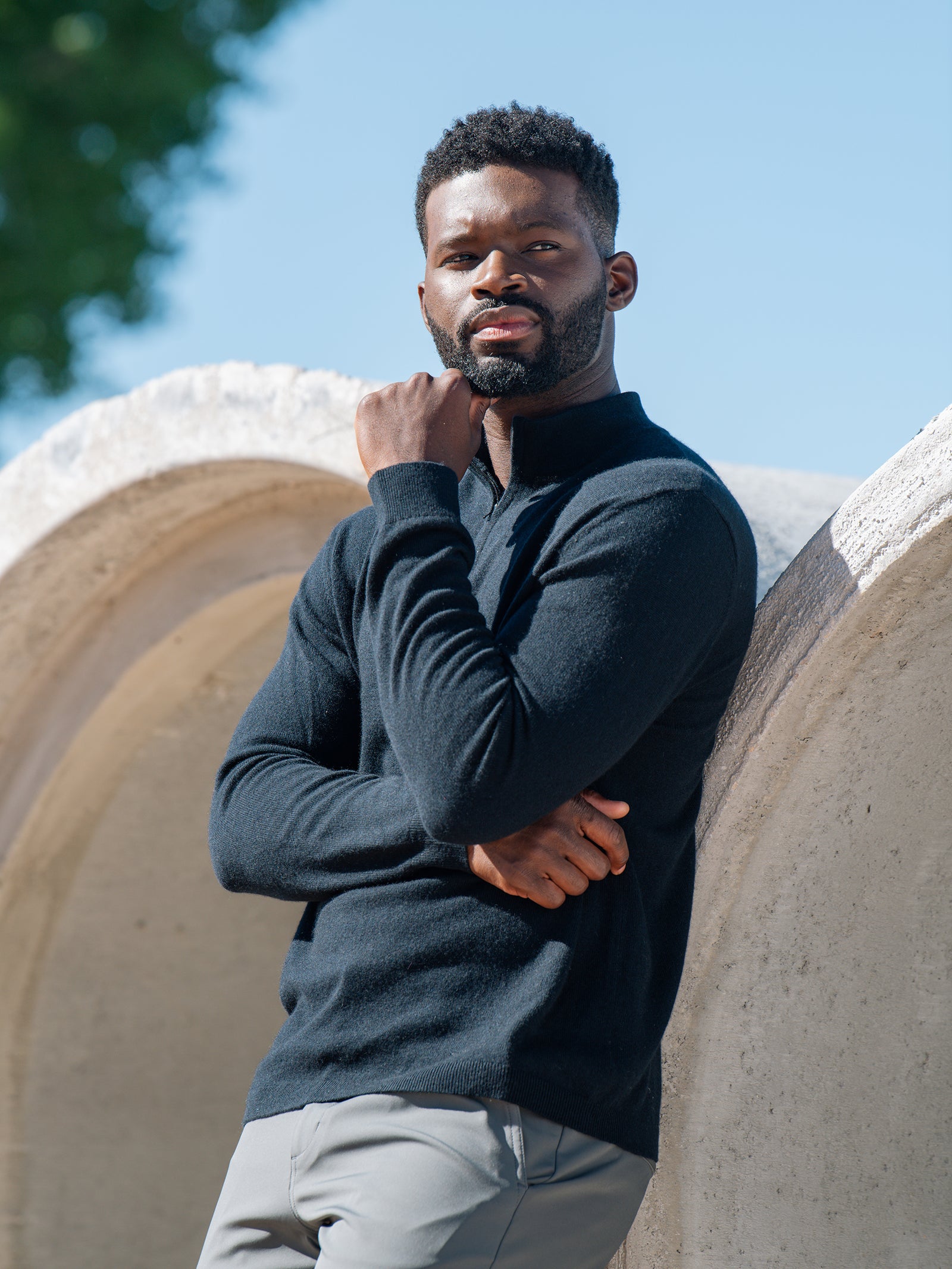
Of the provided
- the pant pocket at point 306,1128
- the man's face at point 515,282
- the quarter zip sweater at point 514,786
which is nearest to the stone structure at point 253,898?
the quarter zip sweater at point 514,786

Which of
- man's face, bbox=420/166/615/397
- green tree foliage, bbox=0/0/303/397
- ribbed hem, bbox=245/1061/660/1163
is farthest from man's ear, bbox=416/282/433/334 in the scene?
green tree foliage, bbox=0/0/303/397

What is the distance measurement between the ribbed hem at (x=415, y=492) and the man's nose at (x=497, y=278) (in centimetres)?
29

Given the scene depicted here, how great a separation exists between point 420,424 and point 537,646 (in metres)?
0.38

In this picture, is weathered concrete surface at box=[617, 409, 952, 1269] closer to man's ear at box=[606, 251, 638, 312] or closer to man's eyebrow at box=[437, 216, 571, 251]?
man's ear at box=[606, 251, 638, 312]

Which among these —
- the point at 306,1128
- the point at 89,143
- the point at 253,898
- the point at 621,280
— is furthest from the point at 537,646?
the point at 89,143

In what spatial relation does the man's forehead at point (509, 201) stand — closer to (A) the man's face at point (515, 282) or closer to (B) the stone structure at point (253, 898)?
(A) the man's face at point (515, 282)

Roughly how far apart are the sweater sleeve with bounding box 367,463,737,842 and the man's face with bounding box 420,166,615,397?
0.95 ft

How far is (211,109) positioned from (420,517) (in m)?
8.66

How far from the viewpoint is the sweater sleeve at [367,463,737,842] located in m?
1.39

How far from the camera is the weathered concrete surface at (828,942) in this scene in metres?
1.82

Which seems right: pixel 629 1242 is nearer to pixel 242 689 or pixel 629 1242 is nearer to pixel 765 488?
pixel 765 488

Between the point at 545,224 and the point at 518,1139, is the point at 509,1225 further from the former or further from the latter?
the point at 545,224

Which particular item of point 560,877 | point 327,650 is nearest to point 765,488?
point 327,650

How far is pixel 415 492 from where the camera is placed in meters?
1.56
